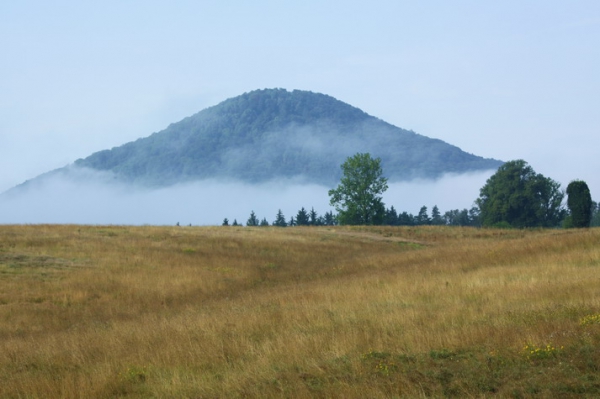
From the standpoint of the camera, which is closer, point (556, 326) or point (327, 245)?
point (556, 326)

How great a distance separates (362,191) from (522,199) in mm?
27745

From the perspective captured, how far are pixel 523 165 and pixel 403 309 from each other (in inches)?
3716

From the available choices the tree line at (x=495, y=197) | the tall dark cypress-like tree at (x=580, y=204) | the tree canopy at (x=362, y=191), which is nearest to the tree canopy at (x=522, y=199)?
the tree line at (x=495, y=197)

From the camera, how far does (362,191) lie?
90.1 metres

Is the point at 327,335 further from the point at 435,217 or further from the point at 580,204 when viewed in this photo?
the point at 435,217

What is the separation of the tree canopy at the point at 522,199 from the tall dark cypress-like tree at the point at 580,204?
36.0 meters

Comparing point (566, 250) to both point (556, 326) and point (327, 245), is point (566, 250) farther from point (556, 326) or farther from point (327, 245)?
point (327, 245)

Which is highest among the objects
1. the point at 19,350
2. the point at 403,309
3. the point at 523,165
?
the point at 523,165

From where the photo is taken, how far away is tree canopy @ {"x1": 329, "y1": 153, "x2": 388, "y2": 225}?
295 ft

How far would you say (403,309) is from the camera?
12336 millimetres

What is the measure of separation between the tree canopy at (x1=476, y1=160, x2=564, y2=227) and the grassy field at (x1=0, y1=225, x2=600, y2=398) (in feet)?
251

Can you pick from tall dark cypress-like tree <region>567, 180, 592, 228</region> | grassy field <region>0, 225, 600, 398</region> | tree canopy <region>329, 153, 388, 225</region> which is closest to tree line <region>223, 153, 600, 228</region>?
tree canopy <region>329, 153, 388, 225</region>

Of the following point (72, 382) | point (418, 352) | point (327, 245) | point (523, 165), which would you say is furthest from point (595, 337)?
point (523, 165)

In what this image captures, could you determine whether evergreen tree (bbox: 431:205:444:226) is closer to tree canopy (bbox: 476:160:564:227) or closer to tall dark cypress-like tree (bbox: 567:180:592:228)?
tree canopy (bbox: 476:160:564:227)
